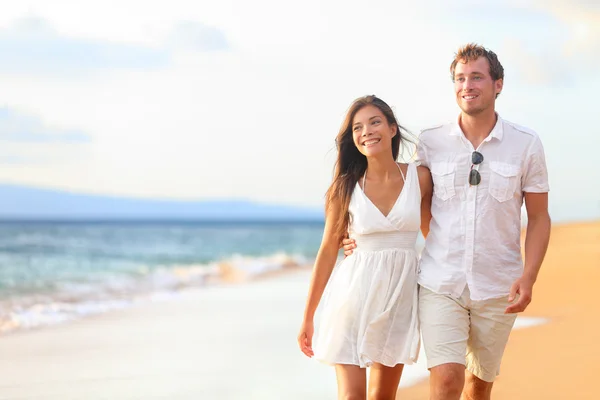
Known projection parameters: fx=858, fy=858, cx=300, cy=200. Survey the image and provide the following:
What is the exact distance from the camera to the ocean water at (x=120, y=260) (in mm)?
14242

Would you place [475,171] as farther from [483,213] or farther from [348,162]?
[348,162]

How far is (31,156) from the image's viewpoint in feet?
116

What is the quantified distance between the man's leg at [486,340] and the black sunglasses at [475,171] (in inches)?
22.9

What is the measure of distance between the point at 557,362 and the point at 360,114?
11.6ft

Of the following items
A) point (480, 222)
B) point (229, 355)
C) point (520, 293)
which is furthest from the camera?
point (229, 355)

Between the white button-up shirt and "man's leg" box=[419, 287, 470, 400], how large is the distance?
0.23ft

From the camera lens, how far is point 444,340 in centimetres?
400

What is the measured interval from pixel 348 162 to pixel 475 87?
29.7 inches

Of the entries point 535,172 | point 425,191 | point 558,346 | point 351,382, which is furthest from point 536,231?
point 558,346

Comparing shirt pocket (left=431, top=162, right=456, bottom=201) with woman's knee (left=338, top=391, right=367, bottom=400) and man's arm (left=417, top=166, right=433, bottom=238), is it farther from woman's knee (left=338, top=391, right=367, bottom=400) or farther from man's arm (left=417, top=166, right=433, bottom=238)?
woman's knee (left=338, top=391, right=367, bottom=400)

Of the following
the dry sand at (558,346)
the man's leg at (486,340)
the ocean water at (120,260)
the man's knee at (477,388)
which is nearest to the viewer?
the man's leg at (486,340)

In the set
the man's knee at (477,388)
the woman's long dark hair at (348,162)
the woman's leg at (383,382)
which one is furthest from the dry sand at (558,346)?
the woman's long dark hair at (348,162)

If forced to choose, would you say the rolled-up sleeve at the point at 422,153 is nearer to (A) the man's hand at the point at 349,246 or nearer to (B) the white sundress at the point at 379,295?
(B) the white sundress at the point at 379,295

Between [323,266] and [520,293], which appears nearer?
[520,293]
